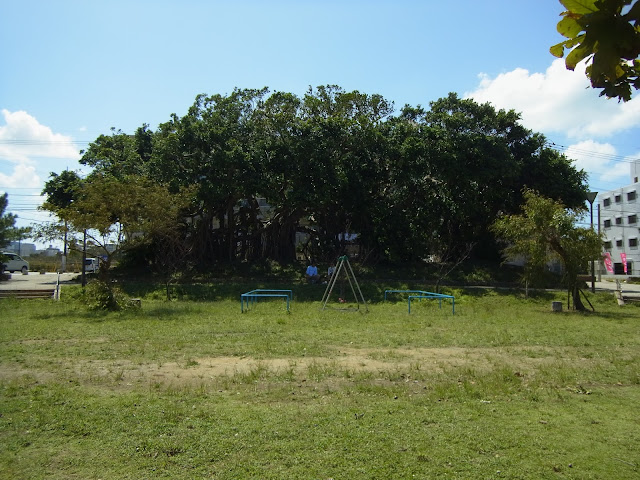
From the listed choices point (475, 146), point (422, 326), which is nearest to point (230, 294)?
point (422, 326)

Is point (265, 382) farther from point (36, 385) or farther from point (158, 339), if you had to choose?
point (158, 339)

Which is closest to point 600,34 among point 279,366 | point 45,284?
point 279,366

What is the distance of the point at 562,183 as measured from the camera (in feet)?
93.5

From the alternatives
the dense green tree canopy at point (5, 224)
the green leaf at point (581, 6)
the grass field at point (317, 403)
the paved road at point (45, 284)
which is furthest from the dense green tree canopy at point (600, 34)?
the dense green tree canopy at point (5, 224)

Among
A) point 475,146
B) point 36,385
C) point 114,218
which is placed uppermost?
point 475,146

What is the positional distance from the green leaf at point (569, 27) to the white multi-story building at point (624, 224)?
181 ft

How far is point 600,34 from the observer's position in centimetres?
229

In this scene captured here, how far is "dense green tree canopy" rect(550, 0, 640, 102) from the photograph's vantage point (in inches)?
89.6

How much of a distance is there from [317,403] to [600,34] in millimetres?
5012

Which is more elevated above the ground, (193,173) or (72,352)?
(193,173)

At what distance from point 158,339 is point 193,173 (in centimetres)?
1455

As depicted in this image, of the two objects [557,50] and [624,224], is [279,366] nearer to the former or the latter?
[557,50]

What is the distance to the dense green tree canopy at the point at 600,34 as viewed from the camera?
2.28 metres

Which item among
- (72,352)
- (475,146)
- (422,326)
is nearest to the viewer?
(72,352)
